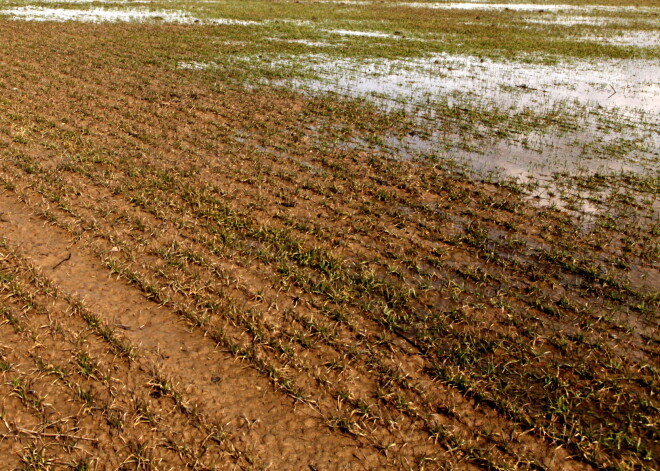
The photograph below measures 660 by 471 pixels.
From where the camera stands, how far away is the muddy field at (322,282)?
3.99 m

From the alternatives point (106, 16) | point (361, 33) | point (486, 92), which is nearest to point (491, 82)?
point (486, 92)

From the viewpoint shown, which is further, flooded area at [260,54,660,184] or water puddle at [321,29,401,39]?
water puddle at [321,29,401,39]

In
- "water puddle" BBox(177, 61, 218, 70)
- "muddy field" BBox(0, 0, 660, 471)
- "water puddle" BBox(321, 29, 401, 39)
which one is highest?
"water puddle" BBox(321, 29, 401, 39)

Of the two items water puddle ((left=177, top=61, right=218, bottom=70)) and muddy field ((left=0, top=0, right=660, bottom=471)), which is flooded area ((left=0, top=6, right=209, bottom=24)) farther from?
muddy field ((left=0, top=0, right=660, bottom=471))

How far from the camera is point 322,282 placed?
5895mm

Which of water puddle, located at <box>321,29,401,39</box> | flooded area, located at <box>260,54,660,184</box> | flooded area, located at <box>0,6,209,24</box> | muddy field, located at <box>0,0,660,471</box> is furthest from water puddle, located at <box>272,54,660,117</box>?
flooded area, located at <box>0,6,209,24</box>

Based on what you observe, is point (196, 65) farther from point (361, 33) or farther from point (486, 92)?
point (361, 33)

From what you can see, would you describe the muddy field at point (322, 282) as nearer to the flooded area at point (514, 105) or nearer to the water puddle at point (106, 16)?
the flooded area at point (514, 105)

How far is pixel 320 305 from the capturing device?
5.54 metres

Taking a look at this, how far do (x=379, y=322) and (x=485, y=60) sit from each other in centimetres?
2099

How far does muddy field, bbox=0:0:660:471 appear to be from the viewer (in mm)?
3990

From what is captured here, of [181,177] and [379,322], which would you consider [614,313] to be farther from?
[181,177]

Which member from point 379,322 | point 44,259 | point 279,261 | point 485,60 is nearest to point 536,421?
point 379,322

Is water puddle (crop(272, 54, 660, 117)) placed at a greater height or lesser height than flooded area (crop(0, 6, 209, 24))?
lesser
